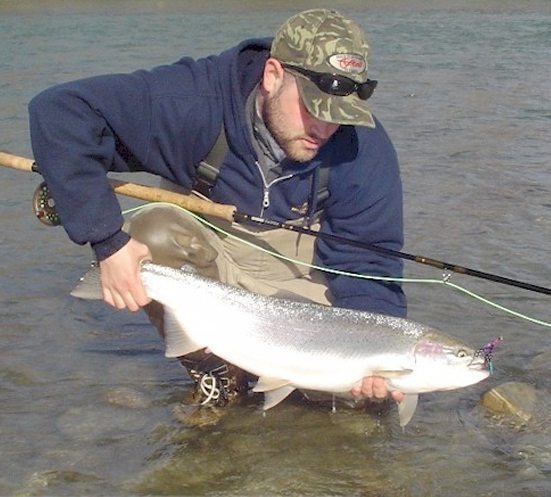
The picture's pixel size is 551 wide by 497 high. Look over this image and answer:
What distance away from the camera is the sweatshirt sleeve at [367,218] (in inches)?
169

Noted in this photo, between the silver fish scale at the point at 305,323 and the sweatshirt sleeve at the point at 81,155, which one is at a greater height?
the sweatshirt sleeve at the point at 81,155

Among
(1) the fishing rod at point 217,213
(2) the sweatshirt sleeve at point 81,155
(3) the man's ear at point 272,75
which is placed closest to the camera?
(2) the sweatshirt sleeve at point 81,155

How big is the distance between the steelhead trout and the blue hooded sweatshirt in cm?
36

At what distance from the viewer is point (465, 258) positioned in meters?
6.62

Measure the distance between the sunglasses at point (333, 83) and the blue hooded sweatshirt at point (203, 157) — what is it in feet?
1.21

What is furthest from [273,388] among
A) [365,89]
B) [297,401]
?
[365,89]

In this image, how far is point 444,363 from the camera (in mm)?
3775

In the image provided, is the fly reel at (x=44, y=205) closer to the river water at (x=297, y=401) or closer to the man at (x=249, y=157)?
the man at (x=249, y=157)

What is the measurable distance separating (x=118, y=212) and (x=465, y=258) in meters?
3.45

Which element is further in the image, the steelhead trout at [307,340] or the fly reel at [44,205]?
the fly reel at [44,205]

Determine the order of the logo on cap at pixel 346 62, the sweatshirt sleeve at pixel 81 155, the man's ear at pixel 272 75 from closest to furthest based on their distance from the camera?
the sweatshirt sleeve at pixel 81 155 → the logo on cap at pixel 346 62 → the man's ear at pixel 272 75

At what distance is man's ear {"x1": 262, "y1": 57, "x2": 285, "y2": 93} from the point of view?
402 cm

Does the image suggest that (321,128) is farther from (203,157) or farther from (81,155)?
(81,155)

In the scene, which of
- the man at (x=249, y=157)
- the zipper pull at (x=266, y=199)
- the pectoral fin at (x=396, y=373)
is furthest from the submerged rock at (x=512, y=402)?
the zipper pull at (x=266, y=199)
